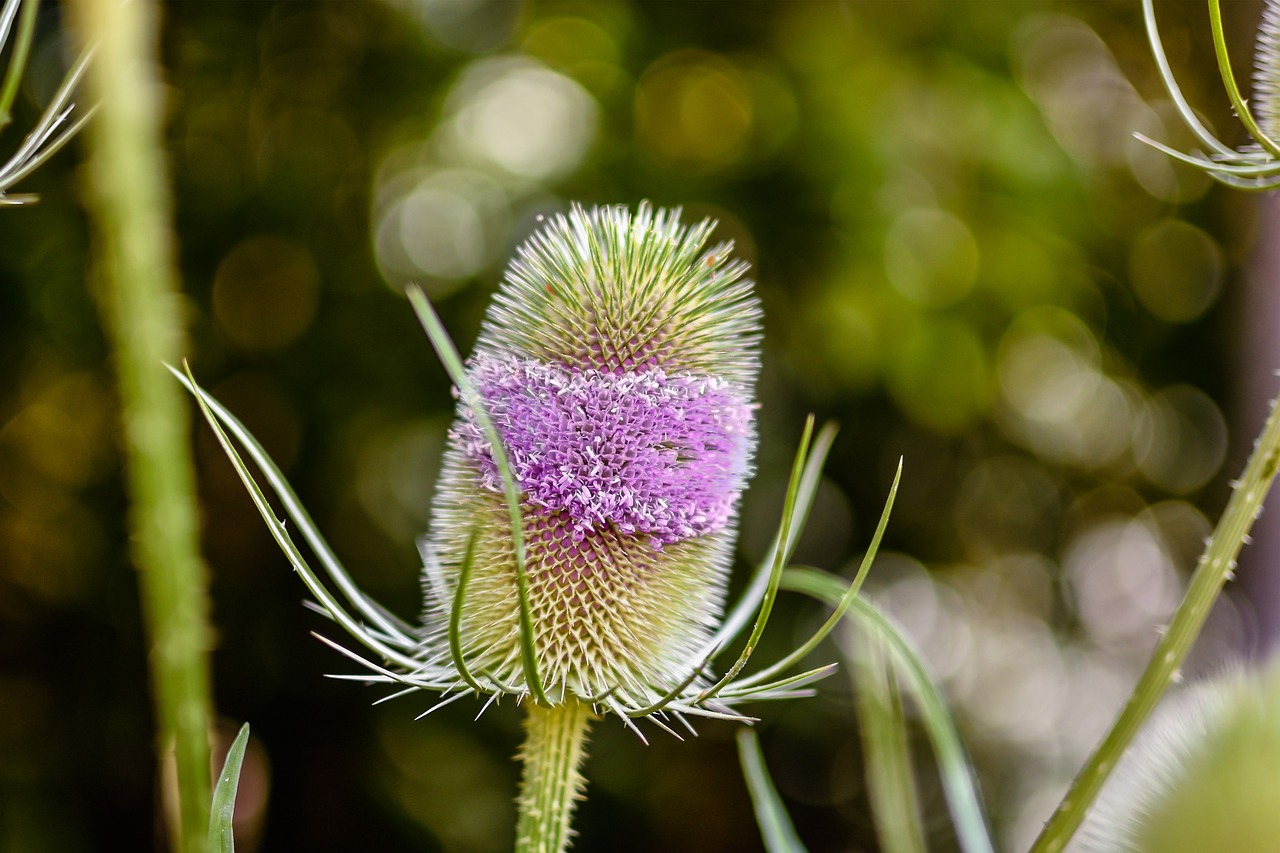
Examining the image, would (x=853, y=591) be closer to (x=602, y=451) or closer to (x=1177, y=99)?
(x=602, y=451)

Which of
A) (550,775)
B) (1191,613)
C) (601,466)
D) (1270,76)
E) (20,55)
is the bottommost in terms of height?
(550,775)

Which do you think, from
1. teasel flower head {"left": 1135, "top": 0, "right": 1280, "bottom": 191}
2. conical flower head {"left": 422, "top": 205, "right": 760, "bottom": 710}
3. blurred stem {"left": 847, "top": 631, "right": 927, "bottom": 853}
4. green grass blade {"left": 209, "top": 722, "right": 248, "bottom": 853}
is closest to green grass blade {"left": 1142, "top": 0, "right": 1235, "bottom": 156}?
teasel flower head {"left": 1135, "top": 0, "right": 1280, "bottom": 191}

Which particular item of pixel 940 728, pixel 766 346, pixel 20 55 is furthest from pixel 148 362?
pixel 766 346

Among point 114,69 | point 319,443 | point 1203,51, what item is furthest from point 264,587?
point 1203,51

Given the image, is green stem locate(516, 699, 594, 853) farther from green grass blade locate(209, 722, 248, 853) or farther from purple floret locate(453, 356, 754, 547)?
green grass blade locate(209, 722, 248, 853)

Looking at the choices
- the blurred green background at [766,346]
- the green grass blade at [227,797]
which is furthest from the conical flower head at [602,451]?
the blurred green background at [766,346]
